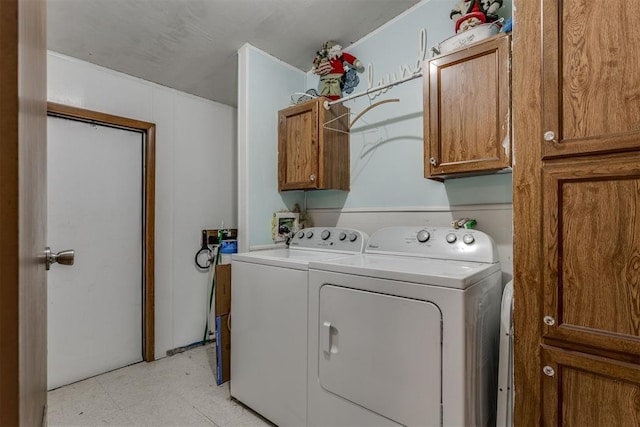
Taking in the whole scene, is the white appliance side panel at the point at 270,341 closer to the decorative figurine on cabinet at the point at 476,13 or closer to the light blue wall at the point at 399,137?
the light blue wall at the point at 399,137

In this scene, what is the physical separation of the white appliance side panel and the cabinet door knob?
1.16m

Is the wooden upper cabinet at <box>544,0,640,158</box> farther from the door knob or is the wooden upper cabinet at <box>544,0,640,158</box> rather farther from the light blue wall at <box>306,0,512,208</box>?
the door knob

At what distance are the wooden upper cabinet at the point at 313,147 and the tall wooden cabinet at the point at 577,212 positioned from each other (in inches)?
49.5

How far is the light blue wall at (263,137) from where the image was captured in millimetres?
2311

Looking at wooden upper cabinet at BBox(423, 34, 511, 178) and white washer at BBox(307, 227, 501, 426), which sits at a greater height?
wooden upper cabinet at BBox(423, 34, 511, 178)

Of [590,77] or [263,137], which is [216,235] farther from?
[590,77]

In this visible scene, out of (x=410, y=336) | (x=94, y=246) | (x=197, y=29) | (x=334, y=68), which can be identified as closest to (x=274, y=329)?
(x=410, y=336)

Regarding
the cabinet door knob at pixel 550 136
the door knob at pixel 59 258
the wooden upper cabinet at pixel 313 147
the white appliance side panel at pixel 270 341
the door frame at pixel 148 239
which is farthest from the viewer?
the door frame at pixel 148 239

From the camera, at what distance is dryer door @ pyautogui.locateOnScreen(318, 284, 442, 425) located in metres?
1.21

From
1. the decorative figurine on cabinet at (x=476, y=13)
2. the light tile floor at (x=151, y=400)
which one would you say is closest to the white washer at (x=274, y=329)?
the light tile floor at (x=151, y=400)

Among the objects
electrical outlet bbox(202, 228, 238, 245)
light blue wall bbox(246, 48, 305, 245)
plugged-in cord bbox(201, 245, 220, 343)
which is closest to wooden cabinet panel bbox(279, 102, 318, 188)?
light blue wall bbox(246, 48, 305, 245)

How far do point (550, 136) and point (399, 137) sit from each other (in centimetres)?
112

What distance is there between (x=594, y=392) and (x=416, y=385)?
1.80 ft

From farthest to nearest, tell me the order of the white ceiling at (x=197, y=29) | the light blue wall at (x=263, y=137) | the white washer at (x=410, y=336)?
1. the light blue wall at (x=263, y=137)
2. the white ceiling at (x=197, y=29)
3. the white washer at (x=410, y=336)
